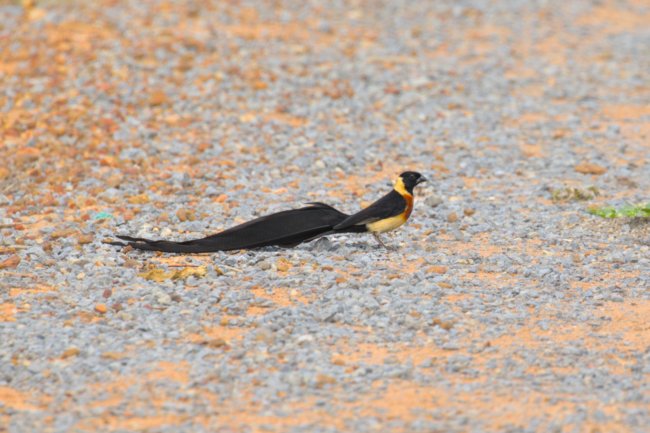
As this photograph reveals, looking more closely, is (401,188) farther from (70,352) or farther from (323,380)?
(70,352)

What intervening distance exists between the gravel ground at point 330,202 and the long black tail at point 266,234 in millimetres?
95

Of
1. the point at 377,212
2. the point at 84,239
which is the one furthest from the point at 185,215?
the point at 377,212

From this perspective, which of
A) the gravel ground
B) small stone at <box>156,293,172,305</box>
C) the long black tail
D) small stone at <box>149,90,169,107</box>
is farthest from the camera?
small stone at <box>149,90,169,107</box>

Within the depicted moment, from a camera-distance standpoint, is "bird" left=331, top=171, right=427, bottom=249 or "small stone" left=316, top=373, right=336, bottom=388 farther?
"bird" left=331, top=171, right=427, bottom=249

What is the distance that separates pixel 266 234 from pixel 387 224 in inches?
40.4

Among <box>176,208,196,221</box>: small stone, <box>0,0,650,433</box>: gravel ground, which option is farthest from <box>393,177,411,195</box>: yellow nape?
<box>176,208,196,221</box>: small stone

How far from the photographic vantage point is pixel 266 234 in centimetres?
891

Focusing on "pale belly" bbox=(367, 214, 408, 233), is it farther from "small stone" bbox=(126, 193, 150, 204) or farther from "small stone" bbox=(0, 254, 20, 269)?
"small stone" bbox=(0, 254, 20, 269)

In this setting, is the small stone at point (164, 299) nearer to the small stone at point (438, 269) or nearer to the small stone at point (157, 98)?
the small stone at point (438, 269)

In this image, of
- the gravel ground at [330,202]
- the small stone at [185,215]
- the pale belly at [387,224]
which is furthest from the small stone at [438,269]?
the small stone at [185,215]

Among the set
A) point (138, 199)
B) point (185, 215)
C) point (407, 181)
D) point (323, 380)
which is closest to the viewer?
point (323, 380)

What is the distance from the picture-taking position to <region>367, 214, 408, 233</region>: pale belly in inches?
353

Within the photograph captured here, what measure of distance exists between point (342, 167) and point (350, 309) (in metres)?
4.66

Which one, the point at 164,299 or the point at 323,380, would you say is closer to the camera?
the point at 323,380
